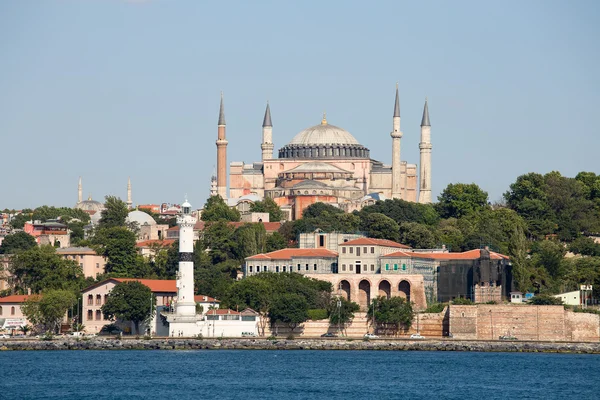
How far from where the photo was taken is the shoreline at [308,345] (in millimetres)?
69688

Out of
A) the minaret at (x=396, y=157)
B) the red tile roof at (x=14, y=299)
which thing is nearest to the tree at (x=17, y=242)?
the red tile roof at (x=14, y=299)

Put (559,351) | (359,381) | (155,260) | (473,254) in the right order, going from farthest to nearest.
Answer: (155,260)
(473,254)
(559,351)
(359,381)

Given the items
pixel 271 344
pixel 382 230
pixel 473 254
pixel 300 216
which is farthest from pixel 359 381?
pixel 300 216

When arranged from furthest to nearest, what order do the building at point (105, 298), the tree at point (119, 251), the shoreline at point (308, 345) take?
1. the tree at point (119, 251)
2. the building at point (105, 298)
3. the shoreline at point (308, 345)

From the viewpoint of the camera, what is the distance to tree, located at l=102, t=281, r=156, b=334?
7500cm

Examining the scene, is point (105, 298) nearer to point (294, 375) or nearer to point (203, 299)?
point (203, 299)

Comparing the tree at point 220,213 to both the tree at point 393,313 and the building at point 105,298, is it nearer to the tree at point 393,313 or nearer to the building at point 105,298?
the building at point 105,298

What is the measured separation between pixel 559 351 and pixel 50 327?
944 inches

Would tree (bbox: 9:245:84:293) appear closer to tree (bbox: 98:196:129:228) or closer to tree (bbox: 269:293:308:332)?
tree (bbox: 269:293:308:332)

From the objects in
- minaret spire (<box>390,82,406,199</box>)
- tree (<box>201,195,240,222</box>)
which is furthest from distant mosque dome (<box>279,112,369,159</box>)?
tree (<box>201,195,240,222</box>)

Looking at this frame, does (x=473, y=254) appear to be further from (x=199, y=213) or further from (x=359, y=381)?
(x=199, y=213)

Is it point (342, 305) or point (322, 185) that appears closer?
point (342, 305)

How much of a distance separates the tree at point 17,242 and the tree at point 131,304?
23884 mm

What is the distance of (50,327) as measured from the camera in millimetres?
78312
